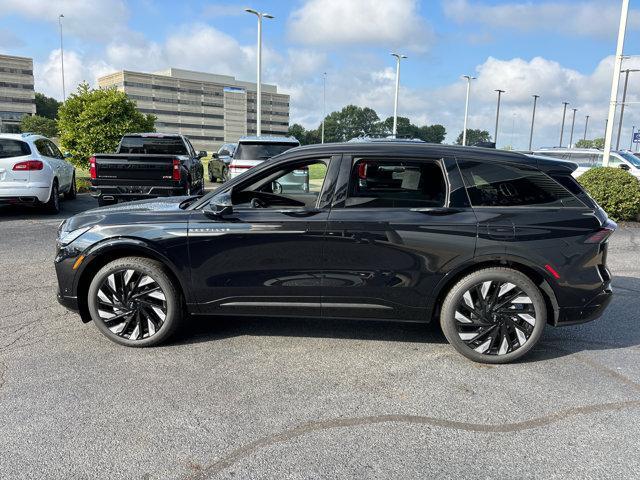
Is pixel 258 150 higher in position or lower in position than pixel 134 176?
higher

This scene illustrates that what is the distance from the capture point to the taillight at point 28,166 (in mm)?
9992

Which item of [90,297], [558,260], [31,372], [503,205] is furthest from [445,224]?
[31,372]

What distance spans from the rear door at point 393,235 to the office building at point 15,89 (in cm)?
10872

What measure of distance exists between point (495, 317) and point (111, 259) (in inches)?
125

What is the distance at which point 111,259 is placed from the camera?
419 cm

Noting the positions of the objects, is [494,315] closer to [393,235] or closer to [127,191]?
[393,235]

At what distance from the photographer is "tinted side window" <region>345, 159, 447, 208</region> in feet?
13.0

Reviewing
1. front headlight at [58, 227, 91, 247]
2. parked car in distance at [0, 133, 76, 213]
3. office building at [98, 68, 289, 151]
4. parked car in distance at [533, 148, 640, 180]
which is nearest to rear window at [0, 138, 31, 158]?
parked car in distance at [0, 133, 76, 213]

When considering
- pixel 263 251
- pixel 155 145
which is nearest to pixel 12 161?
pixel 155 145

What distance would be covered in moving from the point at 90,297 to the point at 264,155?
8927 millimetres

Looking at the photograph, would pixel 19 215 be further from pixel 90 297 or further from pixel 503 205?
pixel 503 205

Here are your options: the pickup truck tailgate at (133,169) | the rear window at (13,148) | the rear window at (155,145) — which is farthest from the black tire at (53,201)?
the rear window at (155,145)

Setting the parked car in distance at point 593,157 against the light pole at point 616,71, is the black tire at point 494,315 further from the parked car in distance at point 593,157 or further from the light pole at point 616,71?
the parked car in distance at point 593,157

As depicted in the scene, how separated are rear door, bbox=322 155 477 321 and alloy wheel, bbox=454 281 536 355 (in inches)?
11.6
